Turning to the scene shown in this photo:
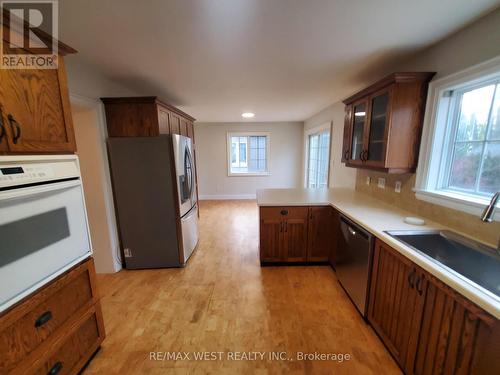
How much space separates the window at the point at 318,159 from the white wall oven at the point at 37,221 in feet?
13.3

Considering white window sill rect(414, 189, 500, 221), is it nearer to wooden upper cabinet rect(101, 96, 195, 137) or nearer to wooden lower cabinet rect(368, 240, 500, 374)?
wooden lower cabinet rect(368, 240, 500, 374)

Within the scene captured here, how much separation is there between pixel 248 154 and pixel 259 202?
3.83 m

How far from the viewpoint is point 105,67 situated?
2031 millimetres

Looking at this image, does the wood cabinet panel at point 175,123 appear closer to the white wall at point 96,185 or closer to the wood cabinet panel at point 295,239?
the white wall at point 96,185

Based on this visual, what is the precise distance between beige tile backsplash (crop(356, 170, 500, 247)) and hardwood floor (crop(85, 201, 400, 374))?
1066mm

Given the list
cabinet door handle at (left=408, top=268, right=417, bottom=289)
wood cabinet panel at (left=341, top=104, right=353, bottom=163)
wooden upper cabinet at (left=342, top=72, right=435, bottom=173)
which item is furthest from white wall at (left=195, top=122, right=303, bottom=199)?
cabinet door handle at (left=408, top=268, right=417, bottom=289)

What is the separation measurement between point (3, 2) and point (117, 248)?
2.36m

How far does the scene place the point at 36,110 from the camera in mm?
1076

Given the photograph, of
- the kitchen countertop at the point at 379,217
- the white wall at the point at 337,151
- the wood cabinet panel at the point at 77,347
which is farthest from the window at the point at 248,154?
the wood cabinet panel at the point at 77,347

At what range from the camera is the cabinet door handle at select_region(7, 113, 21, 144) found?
3.13 feet

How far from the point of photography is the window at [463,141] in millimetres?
1362

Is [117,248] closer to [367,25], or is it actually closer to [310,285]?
Result: [310,285]

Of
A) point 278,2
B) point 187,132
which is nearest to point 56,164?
point 278,2

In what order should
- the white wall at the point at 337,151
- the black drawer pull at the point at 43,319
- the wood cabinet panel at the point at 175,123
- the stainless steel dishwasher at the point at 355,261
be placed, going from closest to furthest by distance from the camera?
the black drawer pull at the point at 43,319 → the stainless steel dishwasher at the point at 355,261 → the wood cabinet panel at the point at 175,123 → the white wall at the point at 337,151
